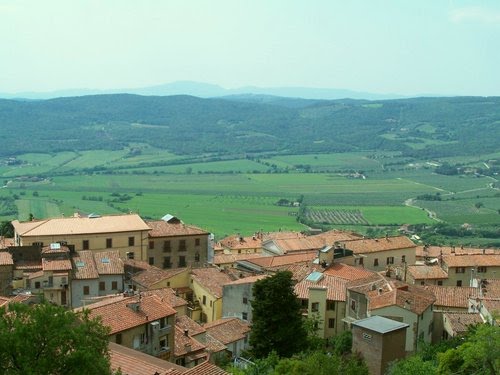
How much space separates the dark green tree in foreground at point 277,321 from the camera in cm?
3494

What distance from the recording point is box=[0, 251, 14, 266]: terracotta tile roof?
42906mm

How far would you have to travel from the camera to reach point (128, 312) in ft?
99.1

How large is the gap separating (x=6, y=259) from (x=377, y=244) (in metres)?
30.4

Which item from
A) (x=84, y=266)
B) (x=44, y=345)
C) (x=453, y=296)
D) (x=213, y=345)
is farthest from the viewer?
(x=84, y=266)

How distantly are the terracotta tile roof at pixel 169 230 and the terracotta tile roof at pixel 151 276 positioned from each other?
716cm

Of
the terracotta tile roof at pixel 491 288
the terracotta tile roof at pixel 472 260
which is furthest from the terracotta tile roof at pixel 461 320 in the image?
the terracotta tile roof at pixel 472 260

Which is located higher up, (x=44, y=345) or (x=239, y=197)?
(x=44, y=345)

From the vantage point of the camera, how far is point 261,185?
602 feet

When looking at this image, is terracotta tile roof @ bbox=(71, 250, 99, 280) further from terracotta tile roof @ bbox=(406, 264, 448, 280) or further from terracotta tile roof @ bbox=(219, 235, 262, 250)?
terracotta tile roof @ bbox=(219, 235, 262, 250)

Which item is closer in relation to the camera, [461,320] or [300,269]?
[461,320]

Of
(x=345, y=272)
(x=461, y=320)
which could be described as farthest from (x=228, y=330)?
(x=461, y=320)

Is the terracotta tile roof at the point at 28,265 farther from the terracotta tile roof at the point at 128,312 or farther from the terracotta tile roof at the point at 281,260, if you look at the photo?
the terracotta tile roof at the point at 281,260

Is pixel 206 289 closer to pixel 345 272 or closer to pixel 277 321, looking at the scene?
pixel 345 272

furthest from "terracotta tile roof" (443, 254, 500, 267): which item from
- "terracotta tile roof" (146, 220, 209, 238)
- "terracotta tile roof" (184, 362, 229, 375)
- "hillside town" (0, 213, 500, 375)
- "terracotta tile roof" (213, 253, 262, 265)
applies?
"terracotta tile roof" (184, 362, 229, 375)
